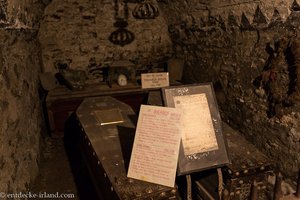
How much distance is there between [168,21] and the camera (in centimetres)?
454

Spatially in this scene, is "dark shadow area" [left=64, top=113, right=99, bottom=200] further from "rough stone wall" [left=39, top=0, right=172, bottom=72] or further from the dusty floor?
"rough stone wall" [left=39, top=0, right=172, bottom=72]

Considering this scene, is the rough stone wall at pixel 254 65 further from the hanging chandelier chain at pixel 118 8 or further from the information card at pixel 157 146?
the information card at pixel 157 146

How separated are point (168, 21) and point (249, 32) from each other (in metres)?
1.99

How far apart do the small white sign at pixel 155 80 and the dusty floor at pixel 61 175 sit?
1.37 metres

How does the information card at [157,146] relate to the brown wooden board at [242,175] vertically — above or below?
above

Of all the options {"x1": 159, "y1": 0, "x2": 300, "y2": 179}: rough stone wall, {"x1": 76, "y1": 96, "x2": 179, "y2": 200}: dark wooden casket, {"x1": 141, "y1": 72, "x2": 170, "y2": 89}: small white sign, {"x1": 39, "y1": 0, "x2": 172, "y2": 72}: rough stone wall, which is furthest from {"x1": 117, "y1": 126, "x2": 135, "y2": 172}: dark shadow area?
{"x1": 39, "y1": 0, "x2": 172, "y2": 72}: rough stone wall

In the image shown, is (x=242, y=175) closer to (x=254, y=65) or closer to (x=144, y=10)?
(x=254, y=65)

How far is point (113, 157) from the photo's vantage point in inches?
75.8

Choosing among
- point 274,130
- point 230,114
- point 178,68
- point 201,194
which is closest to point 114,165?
point 201,194

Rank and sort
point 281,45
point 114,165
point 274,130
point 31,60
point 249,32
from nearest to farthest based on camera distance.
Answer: point 114,165 → point 281,45 → point 274,130 → point 249,32 → point 31,60

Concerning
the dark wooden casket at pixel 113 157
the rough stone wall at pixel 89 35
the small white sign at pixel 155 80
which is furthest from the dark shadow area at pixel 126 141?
the rough stone wall at pixel 89 35

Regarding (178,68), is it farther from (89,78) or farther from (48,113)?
(48,113)

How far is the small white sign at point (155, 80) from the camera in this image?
12.7 ft

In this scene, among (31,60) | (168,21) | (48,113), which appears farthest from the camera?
(168,21)
